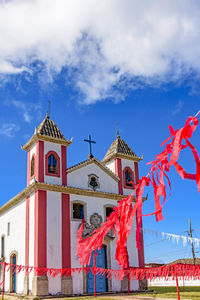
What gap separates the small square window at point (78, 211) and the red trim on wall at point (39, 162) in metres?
2.91

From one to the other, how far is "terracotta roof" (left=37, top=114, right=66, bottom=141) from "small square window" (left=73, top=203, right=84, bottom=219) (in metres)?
4.52

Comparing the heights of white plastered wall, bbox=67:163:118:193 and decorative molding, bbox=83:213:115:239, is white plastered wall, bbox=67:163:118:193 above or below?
above

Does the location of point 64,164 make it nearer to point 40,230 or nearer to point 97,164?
point 97,164

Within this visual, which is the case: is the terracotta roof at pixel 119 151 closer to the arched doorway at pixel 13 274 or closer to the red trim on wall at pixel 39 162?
the red trim on wall at pixel 39 162

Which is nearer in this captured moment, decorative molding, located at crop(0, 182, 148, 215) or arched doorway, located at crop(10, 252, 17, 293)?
decorative molding, located at crop(0, 182, 148, 215)

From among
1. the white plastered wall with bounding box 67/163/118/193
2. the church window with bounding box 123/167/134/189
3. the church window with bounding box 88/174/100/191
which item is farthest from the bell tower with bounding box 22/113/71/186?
the church window with bounding box 123/167/134/189

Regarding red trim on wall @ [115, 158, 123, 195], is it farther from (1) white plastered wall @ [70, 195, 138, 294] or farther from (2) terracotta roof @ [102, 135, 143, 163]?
(1) white plastered wall @ [70, 195, 138, 294]

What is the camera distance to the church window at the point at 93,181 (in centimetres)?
2228

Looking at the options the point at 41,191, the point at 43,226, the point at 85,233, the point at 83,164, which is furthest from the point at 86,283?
the point at 83,164

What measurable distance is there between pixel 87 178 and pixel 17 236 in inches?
235

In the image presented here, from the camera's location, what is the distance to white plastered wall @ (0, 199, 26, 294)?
19766 mm

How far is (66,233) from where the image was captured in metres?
19.7

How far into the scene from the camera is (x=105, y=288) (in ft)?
66.4

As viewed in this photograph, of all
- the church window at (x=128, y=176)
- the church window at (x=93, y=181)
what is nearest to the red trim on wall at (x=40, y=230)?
the church window at (x=93, y=181)
